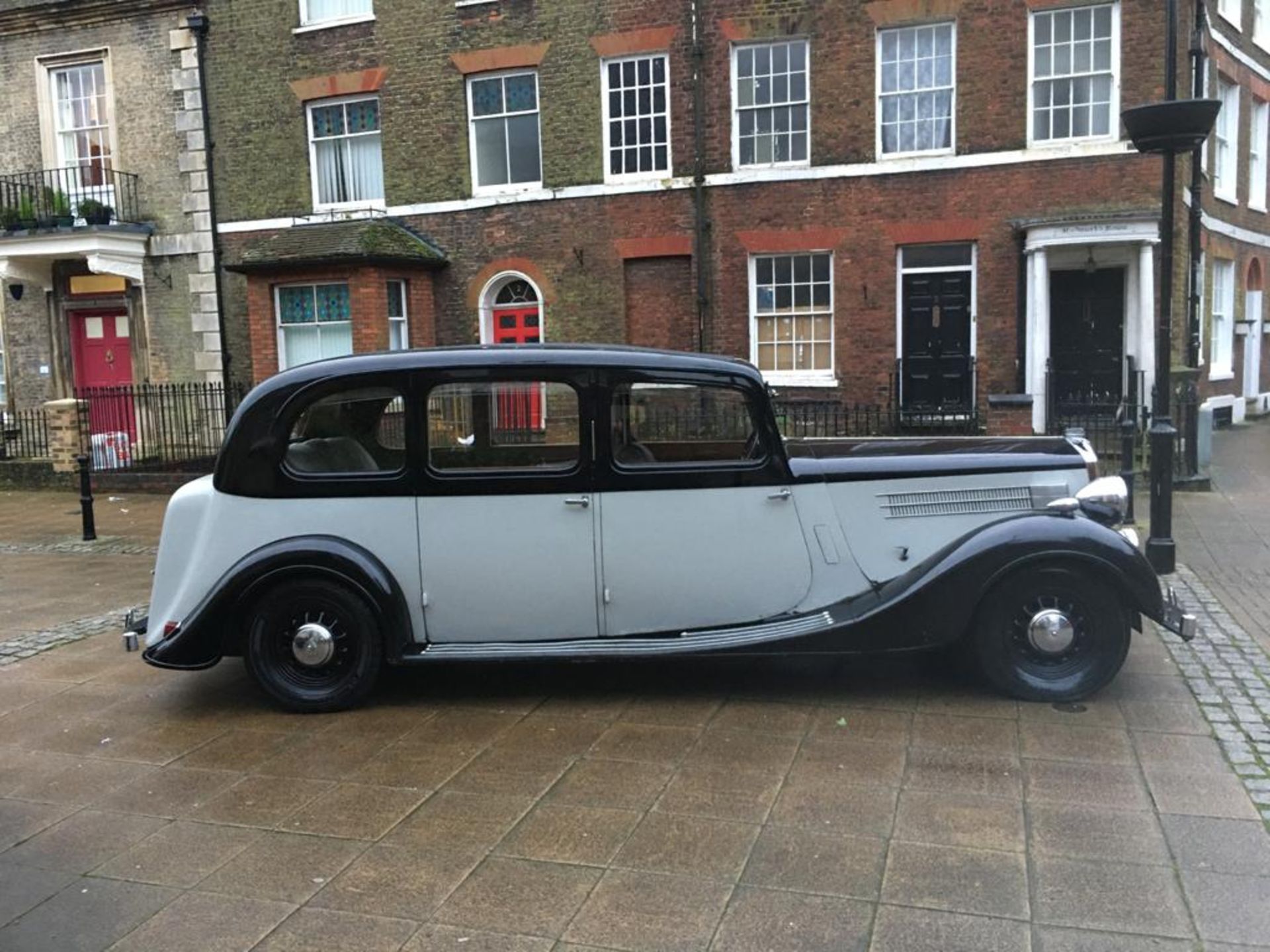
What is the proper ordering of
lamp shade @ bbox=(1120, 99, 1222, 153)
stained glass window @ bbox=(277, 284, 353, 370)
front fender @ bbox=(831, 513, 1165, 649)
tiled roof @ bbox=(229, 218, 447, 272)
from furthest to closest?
1. stained glass window @ bbox=(277, 284, 353, 370)
2. tiled roof @ bbox=(229, 218, 447, 272)
3. lamp shade @ bbox=(1120, 99, 1222, 153)
4. front fender @ bbox=(831, 513, 1165, 649)

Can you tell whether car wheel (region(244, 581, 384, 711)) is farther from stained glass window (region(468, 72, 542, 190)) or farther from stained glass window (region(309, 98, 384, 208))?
stained glass window (region(309, 98, 384, 208))

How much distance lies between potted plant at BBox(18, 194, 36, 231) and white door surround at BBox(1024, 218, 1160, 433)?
17149mm

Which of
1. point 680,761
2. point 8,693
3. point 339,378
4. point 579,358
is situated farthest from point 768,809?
point 8,693

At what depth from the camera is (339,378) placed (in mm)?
5523

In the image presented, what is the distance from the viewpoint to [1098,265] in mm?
16109

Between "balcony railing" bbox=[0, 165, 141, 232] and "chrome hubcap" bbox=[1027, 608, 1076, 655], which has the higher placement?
"balcony railing" bbox=[0, 165, 141, 232]

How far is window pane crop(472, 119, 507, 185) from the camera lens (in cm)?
1805

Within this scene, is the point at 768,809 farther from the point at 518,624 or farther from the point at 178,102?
the point at 178,102

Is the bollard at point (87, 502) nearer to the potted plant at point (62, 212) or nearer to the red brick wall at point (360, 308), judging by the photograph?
the red brick wall at point (360, 308)

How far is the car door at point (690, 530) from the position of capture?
17.7 feet

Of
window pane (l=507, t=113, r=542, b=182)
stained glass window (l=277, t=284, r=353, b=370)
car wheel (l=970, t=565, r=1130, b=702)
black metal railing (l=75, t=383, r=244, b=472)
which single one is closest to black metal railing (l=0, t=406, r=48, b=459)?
black metal railing (l=75, t=383, r=244, b=472)

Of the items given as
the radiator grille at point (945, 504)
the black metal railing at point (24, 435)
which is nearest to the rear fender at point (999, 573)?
the radiator grille at point (945, 504)

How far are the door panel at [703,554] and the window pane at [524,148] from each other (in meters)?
13.6

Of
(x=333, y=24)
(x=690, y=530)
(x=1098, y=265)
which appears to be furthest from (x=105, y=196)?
(x=690, y=530)
